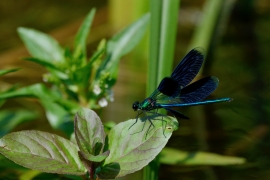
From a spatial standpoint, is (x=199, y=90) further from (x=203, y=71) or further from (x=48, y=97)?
(x=203, y=71)

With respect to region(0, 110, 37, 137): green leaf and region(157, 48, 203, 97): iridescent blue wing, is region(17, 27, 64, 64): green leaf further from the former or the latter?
region(157, 48, 203, 97): iridescent blue wing

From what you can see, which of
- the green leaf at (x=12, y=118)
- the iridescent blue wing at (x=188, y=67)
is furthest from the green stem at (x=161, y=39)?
the green leaf at (x=12, y=118)

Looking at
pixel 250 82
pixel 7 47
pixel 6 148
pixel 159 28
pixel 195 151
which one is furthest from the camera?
pixel 7 47

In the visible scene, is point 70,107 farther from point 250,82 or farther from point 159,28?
point 250,82

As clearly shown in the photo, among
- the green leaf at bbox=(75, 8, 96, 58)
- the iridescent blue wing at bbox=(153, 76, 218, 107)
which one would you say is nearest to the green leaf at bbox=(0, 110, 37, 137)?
the green leaf at bbox=(75, 8, 96, 58)

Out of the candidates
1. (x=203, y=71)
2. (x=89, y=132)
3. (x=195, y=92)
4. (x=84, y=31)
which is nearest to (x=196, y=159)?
(x=195, y=92)

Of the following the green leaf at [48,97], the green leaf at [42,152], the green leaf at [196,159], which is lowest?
the green leaf at [196,159]

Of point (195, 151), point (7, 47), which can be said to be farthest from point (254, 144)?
point (7, 47)

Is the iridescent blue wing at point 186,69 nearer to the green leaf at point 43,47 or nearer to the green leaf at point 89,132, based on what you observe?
the green leaf at point 89,132
